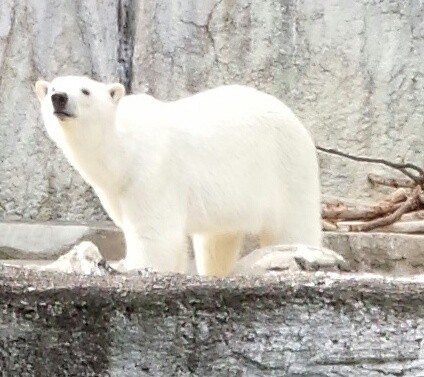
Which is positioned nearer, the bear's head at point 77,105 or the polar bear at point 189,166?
the bear's head at point 77,105

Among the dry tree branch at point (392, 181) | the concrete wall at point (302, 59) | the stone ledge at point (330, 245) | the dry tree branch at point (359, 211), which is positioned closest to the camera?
the stone ledge at point (330, 245)

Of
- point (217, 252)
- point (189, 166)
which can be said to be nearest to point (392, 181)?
point (217, 252)

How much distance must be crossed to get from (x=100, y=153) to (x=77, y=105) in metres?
0.17

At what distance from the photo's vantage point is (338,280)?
52.6 inches

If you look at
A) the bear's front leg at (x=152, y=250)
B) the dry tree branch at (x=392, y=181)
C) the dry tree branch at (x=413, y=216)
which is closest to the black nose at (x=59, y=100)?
the bear's front leg at (x=152, y=250)

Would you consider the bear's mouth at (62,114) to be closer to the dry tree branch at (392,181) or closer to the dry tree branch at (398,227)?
the dry tree branch at (398,227)

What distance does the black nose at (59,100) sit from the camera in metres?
2.86

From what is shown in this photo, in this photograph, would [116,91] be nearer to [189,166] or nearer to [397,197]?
[189,166]

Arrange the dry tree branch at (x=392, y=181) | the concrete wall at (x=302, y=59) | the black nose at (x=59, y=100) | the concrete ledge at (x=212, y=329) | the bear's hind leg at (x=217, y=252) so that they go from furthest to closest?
1. the concrete wall at (x=302, y=59)
2. the dry tree branch at (x=392, y=181)
3. the bear's hind leg at (x=217, y=252)
4. the black nose at (x=59, y=100)
5. the concrete ledge at (x=212, y=329)

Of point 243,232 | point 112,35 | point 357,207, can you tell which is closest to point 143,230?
point 243,232

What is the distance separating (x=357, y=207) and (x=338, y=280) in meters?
3.26

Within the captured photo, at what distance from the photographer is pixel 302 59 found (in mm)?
5031

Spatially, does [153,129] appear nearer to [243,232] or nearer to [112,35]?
[243,232]

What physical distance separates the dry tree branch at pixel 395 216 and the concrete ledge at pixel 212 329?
2998 millimetres
